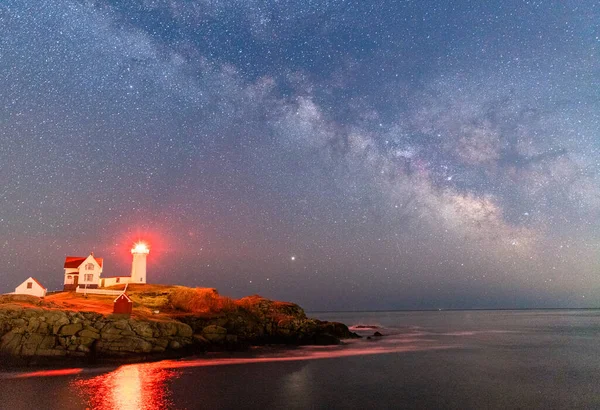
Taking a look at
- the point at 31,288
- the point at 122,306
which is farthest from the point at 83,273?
the point at 122,306

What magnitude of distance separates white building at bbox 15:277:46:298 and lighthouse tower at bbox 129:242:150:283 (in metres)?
17.3

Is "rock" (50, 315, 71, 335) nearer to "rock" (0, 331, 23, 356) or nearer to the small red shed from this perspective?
"rock" (0, 331, 23, 356)

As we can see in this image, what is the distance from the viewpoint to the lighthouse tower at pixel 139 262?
262ft

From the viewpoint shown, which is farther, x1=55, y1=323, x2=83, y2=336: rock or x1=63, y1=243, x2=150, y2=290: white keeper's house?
x1=63, y1=243, x2=150, y2=290: white keeper's house

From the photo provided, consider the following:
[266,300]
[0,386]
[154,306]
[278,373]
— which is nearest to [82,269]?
[154,306]

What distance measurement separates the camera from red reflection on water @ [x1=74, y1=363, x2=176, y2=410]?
2781 centimetres

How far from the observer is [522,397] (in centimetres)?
3247

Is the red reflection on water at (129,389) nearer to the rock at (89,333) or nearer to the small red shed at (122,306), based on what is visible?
the rock at (89,333)

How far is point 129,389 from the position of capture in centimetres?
3203

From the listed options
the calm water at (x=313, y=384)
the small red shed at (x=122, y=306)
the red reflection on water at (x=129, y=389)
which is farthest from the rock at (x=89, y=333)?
the red reflection on water at (x=129, y=389)

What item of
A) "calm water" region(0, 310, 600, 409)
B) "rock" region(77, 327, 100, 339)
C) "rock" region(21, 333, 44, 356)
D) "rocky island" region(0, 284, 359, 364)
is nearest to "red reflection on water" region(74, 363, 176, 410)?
"calm water" region(0, 310, 600, 409)

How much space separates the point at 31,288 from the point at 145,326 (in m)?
26.9

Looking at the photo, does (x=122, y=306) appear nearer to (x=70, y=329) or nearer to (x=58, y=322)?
(x=70, y=329)

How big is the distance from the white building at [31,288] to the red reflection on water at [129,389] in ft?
105
